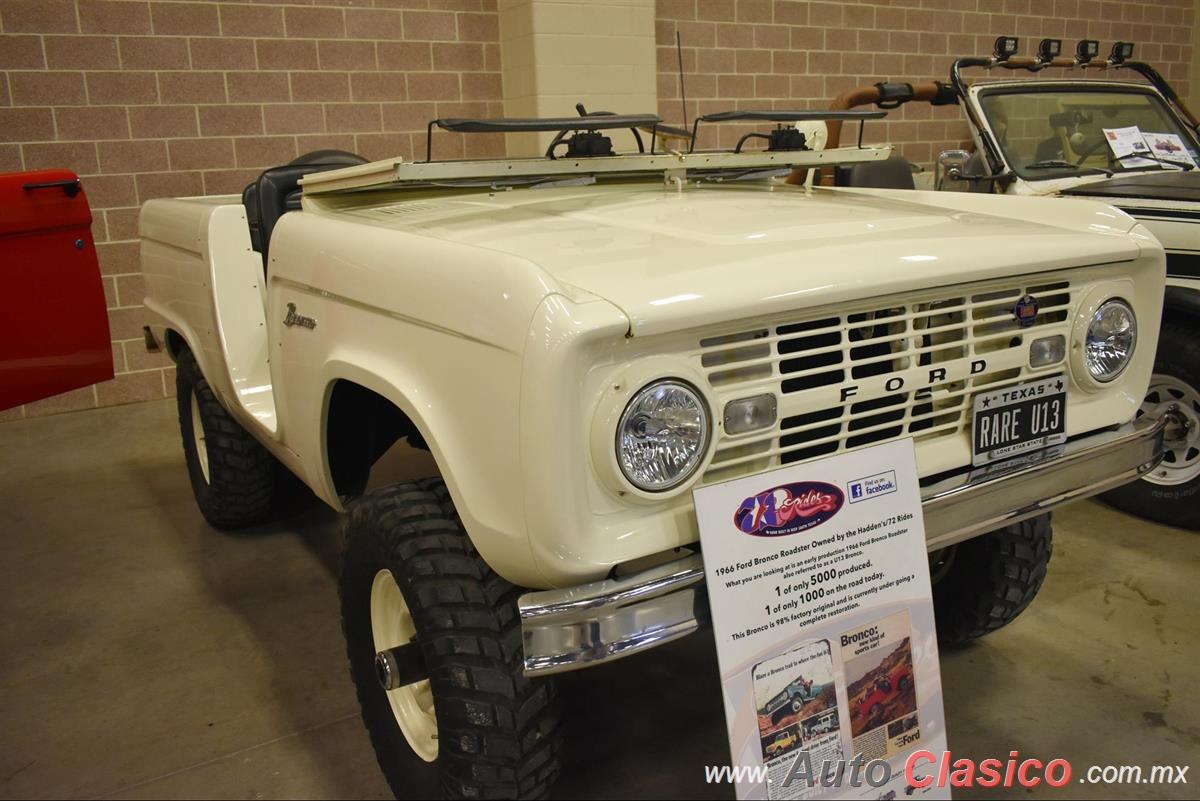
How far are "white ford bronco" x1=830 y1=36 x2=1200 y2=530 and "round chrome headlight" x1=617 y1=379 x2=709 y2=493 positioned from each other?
2.21 meters

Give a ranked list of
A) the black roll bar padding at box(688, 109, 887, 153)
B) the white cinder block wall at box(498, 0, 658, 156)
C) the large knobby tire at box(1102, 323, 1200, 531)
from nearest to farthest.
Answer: the black roll bar padding at box(688, 109, 887, 153) < the large knobby tire at box(1102, 323, 1200, 531) < the white cinder block wall at box(498, 0, 658, 156)

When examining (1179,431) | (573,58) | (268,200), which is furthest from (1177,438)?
(573,58)

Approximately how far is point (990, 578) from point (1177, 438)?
4.54 feet

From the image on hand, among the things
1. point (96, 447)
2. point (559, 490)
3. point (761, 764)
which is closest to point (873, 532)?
point (761, 764)

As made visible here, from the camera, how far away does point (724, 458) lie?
5.61ft

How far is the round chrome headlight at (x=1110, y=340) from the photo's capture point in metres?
2.14

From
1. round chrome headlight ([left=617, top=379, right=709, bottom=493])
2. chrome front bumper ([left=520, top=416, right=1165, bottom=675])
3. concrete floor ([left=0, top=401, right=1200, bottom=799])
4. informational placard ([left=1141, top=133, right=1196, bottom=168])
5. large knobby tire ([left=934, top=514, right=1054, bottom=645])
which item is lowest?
concrete floor ([left=0, top=401, right=1200, bottom=799])

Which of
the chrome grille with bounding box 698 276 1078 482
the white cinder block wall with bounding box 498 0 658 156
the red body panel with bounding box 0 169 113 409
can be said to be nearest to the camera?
the chrome grille with bounding box 698 276 1078 482

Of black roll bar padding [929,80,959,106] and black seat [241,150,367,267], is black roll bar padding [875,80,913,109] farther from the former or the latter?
black seat [241,150,367,267]

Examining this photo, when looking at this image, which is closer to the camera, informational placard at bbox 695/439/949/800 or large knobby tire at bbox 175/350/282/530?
informational placard at bbox 695/439/949/800

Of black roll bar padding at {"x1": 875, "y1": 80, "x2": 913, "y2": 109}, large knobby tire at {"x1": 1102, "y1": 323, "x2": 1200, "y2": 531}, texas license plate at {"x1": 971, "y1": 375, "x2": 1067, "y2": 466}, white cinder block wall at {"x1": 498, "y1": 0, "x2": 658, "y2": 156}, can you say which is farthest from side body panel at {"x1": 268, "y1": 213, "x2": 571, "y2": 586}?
white cinder block wall at {"x1": 498, "y1": 0, "x2": 658, "y2": 156}

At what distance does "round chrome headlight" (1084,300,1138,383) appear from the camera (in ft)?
7.02

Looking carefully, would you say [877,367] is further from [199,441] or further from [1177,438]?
[199,441]

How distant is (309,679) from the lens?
2660mm
